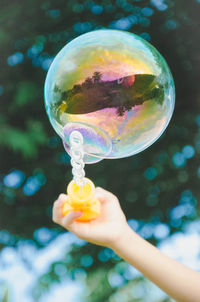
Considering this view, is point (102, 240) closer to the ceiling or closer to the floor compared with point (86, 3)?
closer to the floor

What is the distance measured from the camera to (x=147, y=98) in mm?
872

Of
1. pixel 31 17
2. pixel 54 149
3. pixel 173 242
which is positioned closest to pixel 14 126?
pixel 54 149

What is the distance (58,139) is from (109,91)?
1228mm

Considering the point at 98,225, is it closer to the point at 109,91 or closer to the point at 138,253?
the point at 138,253

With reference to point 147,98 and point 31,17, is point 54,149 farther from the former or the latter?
point 147,98

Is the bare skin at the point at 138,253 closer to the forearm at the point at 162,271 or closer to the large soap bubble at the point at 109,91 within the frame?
the forearm at the point at 162,271

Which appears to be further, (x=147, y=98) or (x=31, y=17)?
(x=31, y=17)

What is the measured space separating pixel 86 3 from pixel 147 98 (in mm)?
1281

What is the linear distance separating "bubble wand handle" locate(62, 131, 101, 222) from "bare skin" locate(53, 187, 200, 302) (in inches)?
0.9

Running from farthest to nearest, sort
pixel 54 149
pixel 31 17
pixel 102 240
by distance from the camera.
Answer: pixel 54 149, pixel 31 17, pixel 102 240

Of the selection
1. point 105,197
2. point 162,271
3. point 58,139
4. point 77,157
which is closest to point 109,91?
point 77,157

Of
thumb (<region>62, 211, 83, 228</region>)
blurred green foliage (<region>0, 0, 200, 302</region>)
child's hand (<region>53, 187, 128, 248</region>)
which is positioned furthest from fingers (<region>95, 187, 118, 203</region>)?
blurred green foliage (<region>0, 0, 200, 302</region>)

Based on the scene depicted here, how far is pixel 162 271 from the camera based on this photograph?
2.61 feet

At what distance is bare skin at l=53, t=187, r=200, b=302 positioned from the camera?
0.79 metres
